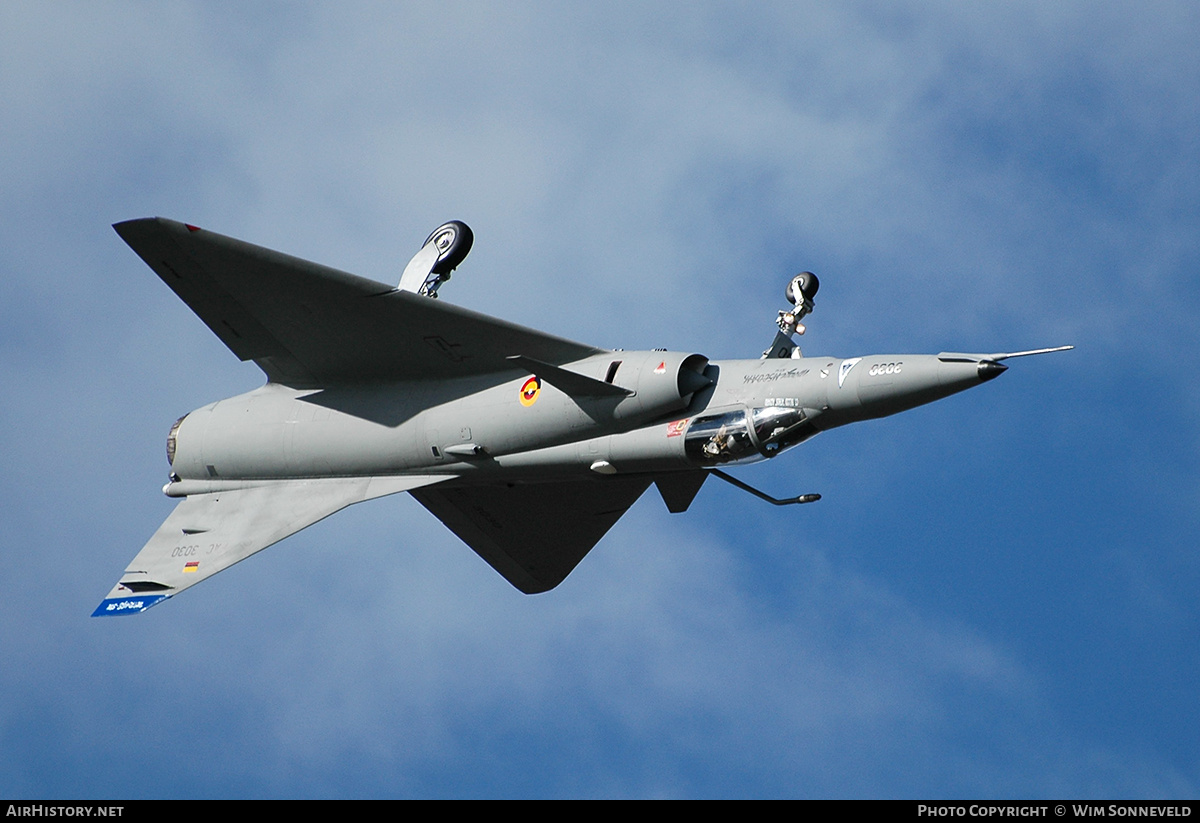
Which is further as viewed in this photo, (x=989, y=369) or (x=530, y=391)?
(x=530, y=391)

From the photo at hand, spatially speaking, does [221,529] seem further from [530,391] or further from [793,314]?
[793,314]

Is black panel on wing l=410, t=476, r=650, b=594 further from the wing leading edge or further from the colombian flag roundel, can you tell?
the colombian flag roundel

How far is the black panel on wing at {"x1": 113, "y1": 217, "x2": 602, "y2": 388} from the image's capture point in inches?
787

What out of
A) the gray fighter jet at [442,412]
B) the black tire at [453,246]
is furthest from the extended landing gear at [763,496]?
the black tire at [453,246]

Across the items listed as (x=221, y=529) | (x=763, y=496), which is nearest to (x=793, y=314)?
(x=763, y=496)

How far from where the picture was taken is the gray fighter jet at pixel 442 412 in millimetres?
18453

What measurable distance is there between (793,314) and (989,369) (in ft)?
10.3

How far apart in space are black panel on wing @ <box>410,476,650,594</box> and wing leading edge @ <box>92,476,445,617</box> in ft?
6.81

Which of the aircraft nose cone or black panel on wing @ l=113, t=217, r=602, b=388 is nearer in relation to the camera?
the aircraft nose cone

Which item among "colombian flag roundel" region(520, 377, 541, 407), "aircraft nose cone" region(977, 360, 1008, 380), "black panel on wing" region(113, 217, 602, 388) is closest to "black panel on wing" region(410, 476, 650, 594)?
"black panel on wing" region(113, 217, 602, 388)

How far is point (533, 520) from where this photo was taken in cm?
2353
